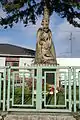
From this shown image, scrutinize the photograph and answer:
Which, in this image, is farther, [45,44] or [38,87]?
[45,44]

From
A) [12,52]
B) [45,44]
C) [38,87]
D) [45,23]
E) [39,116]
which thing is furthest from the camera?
[12,52]

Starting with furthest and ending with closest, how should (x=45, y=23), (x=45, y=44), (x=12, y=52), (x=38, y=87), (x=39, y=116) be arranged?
(x=12, y=52)
(x=45, y=23)
(x=45, y=44)
(x=38, y=87)
(x=39, y=116)

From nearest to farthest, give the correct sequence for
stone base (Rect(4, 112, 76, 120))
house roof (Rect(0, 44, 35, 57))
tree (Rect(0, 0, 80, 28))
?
stone base (Rect(4, 112, 76, 120)) → tree (Rect(0, 0, 80, 28)) → house roof (Rect(0, 44, 35, 57))

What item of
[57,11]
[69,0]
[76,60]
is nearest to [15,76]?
[69,0]

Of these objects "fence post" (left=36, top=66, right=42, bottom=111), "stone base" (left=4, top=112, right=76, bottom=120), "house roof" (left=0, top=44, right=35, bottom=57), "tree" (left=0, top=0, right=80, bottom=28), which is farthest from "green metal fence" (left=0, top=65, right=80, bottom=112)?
"house roof" (left=0, top=44, right=35, bottom=57)

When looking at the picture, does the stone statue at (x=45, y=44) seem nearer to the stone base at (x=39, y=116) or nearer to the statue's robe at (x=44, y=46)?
the statue's robe at (x=44, y=46)

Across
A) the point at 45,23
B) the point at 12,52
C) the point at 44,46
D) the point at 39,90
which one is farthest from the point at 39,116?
the point at 12,52

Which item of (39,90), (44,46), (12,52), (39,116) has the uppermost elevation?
(12,52)

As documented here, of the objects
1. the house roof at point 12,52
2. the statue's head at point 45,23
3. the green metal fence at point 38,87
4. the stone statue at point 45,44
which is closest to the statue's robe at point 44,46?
the stone statue at point 45,44

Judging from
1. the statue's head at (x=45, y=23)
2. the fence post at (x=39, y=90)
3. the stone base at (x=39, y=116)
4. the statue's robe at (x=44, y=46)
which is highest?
the statue's head at (x=45, y=23)

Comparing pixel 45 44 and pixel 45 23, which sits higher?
pixel 45 23

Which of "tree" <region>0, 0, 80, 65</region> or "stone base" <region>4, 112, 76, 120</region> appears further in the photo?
"tree" <region>0, 0, 80, 65</region>

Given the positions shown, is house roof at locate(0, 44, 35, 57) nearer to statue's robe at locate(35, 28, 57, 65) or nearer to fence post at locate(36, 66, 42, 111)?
statue's robe at locate(35, 28, 57, 65)

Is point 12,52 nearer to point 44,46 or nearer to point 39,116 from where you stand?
point 44,46
